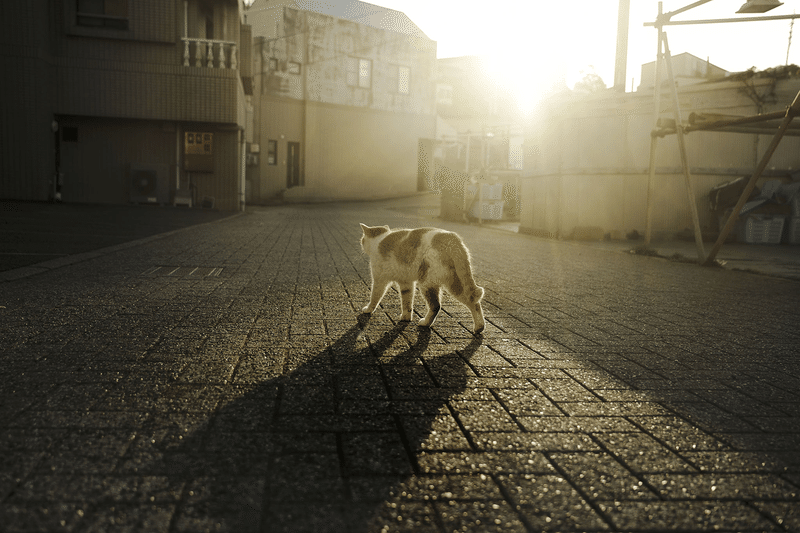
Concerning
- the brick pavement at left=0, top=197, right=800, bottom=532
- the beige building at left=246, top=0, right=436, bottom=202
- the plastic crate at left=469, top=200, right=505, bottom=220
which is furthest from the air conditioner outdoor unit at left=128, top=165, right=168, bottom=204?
the brick pavement at left=0, top=197, right=800, bottom=532

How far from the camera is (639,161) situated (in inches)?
609

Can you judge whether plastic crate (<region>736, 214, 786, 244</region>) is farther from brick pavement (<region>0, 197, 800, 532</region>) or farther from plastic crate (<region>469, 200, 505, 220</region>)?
brick pavement (<region>0, 197, 800, 532</region>)

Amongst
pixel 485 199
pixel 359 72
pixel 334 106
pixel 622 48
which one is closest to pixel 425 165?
pixel 359 72

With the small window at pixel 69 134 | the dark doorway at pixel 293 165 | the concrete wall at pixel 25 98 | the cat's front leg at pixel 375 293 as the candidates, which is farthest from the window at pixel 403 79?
the cat's front leg at pixel 375 293

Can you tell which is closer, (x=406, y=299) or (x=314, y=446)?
(x=314, y=446)

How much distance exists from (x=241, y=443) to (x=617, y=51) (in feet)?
69.3

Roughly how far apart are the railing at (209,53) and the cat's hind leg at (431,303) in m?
17.8

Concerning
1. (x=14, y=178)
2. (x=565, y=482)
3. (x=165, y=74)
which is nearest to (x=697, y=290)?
(x=565, y=482)

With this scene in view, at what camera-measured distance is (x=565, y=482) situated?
2.13 meters

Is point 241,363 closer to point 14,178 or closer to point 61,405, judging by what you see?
point 61,405

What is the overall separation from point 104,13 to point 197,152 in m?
5.14

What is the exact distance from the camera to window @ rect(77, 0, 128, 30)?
61.6 ft

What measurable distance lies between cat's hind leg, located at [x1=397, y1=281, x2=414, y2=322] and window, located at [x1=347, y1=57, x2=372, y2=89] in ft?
122

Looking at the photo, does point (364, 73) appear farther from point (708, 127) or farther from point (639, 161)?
point (708, 127)
